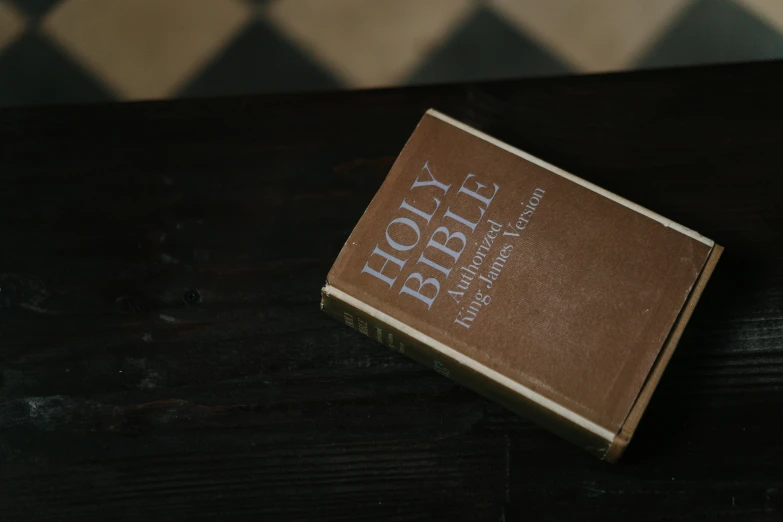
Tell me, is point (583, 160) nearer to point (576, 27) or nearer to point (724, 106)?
point (724, 106)

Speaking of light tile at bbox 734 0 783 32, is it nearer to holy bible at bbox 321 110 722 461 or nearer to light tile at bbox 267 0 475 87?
light tile at bbox 267 0 475 87

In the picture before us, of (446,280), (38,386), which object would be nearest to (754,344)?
(446,280)

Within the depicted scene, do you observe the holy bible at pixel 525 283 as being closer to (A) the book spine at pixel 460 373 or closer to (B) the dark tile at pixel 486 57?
Result: (A) the book spine at pixel 460 373

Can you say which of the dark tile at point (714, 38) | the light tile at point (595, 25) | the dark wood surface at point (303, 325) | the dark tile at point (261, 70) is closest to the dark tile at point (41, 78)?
the dark tile at point (261, 70)

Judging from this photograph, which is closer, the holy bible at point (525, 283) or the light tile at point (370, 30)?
the holy bible at point (525, 283)

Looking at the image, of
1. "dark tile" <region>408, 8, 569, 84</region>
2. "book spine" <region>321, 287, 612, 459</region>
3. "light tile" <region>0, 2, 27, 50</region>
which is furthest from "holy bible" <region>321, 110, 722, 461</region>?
"light tile" <region>0, 2, 27, 50</region>

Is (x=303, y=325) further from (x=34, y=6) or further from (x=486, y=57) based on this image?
(x=34, y=6)
